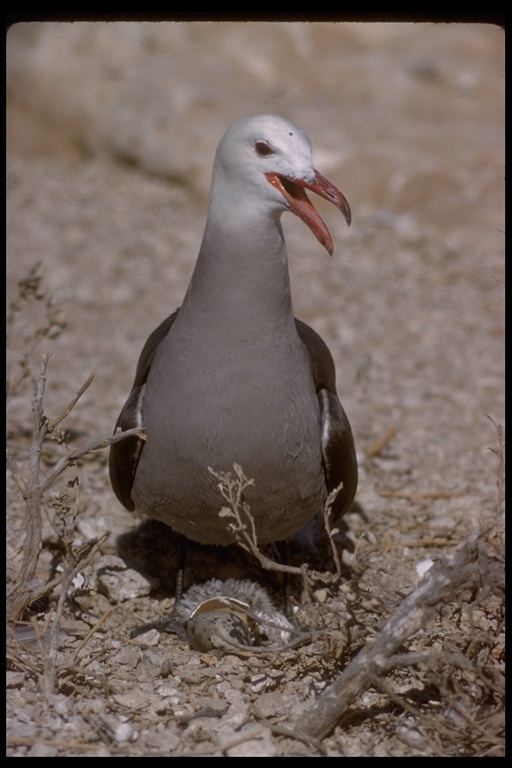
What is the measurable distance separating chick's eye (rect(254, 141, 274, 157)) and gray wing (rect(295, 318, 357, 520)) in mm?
879

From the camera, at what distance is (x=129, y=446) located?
151 inches

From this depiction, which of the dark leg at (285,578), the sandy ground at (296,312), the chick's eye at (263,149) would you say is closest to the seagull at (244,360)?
the chick's eye at (263,149)

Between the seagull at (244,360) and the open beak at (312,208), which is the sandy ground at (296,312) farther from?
the open beak at (312,208)

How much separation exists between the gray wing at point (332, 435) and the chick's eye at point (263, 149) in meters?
0.88

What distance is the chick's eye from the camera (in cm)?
350

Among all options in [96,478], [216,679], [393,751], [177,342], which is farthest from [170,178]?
[393,751]

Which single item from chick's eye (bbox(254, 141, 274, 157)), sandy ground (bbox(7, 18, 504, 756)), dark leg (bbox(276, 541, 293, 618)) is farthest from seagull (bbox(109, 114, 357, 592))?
dark leg (bbox(276, 541, 293, 618))

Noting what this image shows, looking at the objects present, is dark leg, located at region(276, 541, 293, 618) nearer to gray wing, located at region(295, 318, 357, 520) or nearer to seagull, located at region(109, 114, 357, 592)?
gray wing, located at region(295, 318, 357, 520)

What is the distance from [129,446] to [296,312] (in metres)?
3.33

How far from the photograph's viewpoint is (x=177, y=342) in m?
3.68

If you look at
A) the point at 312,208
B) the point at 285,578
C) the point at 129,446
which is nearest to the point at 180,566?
the point at 285,578

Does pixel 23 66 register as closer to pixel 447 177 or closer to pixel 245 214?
pixel 447 177

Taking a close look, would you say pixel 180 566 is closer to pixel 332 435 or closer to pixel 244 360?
pixel 332 435

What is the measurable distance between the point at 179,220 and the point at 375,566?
462cm
